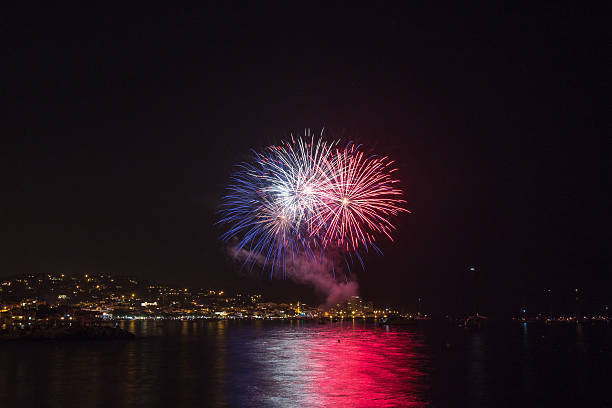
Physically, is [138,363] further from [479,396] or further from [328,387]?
[479,396]

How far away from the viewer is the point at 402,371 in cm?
3112

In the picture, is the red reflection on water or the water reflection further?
the water reflection

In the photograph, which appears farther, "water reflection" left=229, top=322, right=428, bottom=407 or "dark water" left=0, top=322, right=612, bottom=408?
"dark water" left=0, top=322, right=612, bottom=408

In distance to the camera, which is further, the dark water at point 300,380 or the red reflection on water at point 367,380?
the dark water at point 300,380

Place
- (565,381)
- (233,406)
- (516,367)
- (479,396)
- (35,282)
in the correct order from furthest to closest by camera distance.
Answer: (35,282)
(516,367)
(565,381)
(479,396)
(233,406)

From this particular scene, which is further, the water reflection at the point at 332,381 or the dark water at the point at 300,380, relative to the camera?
the dark water at the point at 300,380

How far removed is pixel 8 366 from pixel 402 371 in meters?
23.3

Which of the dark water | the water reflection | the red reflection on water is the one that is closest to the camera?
the red reflection on water

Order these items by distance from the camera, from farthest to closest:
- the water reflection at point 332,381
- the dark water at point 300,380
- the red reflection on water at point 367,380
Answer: the dark water at point 300,380 < the water reflection at point 332,381 < the red reflection on water at point 367,380

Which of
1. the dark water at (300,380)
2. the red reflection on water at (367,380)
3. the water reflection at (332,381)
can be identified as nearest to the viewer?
the red reflection on water at (367,380)

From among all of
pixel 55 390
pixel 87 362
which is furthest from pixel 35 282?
pixel 55 390

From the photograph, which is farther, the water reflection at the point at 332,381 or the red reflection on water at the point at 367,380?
the water reflection at the point at 332,381

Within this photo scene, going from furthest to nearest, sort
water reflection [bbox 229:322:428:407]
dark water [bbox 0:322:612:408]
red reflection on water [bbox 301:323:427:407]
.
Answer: dark water [bbox 0:322:612:408] < water reflection [bbox 229:322:428:407] < red reflection on water [bbox 301:323:427:407]

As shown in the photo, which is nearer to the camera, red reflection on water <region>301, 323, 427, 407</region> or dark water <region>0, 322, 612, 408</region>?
red reflection on water <region>301, 323, 427, 407</region>
